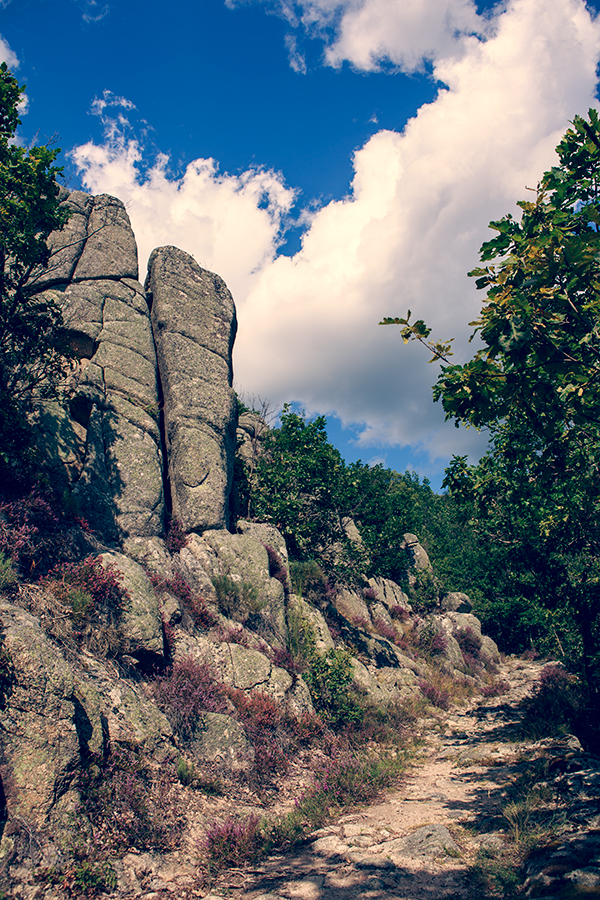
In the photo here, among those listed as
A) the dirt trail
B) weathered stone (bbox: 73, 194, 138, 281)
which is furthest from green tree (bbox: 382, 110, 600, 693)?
weathered stone (bbox: 73, 194, 138, 281)

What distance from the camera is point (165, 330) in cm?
1919

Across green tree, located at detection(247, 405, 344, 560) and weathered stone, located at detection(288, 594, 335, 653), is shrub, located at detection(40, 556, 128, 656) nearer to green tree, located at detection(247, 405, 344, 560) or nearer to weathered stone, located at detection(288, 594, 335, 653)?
weathered stone, located at detection(288, 594, 335, 653)

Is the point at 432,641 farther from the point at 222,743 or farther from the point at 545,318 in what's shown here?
the point at 545,318

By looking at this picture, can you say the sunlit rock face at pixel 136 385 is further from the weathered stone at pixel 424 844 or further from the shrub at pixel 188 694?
the weathered stone at pixel 424 844

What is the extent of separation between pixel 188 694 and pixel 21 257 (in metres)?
11.7

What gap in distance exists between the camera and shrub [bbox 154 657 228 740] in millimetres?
9367

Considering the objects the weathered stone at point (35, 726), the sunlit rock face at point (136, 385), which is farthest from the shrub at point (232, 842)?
the sunlit rock face at point (136, 385)

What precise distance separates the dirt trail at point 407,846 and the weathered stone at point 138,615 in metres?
4.69

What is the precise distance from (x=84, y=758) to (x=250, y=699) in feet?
17.6

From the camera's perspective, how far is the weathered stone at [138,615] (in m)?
9.95

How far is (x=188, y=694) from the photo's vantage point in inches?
396

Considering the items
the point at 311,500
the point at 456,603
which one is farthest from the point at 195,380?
the point at 456,603

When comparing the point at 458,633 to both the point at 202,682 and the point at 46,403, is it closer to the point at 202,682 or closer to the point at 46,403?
the point at 202,682

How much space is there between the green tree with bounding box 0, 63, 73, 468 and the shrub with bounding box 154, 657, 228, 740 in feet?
21.6
